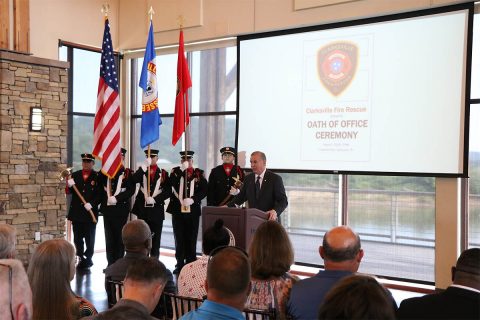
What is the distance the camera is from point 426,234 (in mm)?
6645

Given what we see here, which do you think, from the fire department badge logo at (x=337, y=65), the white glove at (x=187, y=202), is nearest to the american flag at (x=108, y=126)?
the white glove at (x=187, y=202)

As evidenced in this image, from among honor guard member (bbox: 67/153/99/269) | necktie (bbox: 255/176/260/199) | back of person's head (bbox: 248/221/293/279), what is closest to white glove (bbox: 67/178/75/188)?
honor guard member (bbox: 67/153/99/269)

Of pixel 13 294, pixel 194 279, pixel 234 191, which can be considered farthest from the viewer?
pixel 234 191

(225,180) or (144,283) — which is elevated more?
(225,180)

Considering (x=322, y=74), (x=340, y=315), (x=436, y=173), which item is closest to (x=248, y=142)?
(x=322, y=74)

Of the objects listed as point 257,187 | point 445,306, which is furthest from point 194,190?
point 445,306

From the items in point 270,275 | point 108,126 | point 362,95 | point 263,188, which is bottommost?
point 270,275

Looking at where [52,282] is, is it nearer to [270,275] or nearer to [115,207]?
[270,275]

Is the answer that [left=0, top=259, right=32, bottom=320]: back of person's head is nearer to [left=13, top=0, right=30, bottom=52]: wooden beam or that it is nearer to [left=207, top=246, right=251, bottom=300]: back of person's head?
[left=207, top=246, right=251, bottom=300]: back of person's head

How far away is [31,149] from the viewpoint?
7.62 meters

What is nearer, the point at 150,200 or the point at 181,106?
the point at 181,106

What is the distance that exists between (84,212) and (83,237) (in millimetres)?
366

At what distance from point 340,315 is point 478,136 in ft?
18.0

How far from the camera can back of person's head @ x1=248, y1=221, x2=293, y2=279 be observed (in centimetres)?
274
